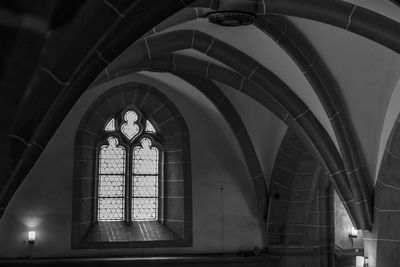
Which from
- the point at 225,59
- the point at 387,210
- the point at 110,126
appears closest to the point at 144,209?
the point at 110,126

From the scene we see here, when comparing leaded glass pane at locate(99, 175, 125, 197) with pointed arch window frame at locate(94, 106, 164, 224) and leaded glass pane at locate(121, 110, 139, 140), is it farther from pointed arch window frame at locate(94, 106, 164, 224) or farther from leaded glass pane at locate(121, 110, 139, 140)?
leaded glass pane at locate(121, 110, 139, 140)

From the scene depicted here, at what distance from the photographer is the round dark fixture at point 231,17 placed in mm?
7188

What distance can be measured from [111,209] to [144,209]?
0.57m

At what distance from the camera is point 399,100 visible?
820 cm

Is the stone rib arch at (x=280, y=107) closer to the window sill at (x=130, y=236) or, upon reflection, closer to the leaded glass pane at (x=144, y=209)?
the leaded glass pane at (x=144, y=209)

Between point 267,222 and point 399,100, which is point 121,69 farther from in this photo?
point 267,222

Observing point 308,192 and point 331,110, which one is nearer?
point 331,110

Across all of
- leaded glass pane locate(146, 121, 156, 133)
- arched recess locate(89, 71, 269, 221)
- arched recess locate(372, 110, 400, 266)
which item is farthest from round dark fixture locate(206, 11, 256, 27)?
leaded glass pane locate(146, 121, 156, 133)

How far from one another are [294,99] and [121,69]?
2450 mm

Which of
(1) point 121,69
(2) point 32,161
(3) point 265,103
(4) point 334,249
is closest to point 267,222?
(4) point 334,249

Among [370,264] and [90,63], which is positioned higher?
[90,63]

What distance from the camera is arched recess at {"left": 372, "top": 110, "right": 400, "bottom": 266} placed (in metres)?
8.45

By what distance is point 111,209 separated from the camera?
11211mm

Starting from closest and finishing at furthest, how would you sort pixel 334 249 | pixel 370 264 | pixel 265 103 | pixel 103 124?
pixel 370 264, pixel 265 103, pixel 103 124, pixel 334 249
